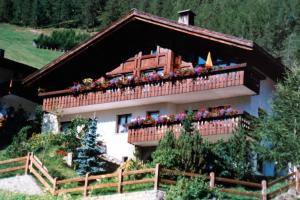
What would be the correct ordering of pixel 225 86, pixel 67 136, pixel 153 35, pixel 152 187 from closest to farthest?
pixel 152 187 → pixel 225 86 → pixel 67 136 → pixel 153 35

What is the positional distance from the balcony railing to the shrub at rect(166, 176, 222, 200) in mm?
7632

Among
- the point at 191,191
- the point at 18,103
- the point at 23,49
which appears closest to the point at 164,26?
the point at 18,103

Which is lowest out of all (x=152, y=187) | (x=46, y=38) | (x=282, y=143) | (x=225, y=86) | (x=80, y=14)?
(x=152, y=187)

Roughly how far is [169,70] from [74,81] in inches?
231

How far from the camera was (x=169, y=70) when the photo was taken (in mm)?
29375

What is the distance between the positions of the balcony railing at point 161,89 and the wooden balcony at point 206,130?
144cm

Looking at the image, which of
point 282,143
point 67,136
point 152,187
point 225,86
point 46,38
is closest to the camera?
point 152,187

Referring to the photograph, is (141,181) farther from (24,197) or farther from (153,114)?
(153,114)

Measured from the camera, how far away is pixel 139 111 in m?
30.3

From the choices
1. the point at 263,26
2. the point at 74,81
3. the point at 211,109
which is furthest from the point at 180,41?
the point at 263,26

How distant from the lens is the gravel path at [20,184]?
23.8 m

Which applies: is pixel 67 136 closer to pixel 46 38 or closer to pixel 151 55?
pixel 151 55

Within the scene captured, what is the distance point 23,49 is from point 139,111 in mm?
55948

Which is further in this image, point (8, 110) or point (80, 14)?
point (80, 14)
